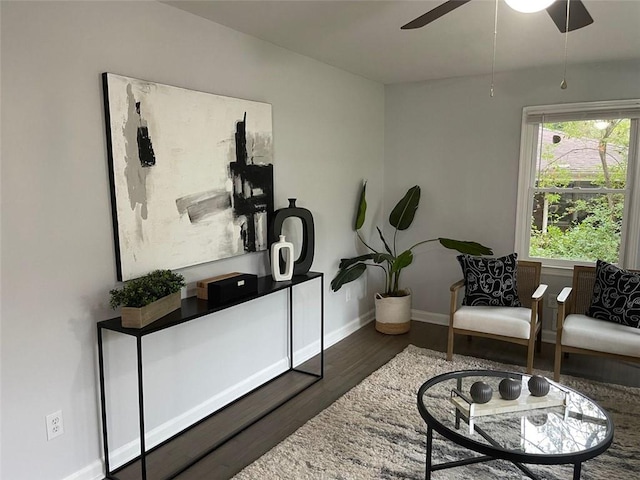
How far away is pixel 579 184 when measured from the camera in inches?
162

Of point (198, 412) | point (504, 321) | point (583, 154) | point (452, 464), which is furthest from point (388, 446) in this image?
point (583, 154)

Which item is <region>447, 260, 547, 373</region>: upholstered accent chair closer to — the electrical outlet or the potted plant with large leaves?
the potted plant with large leaves

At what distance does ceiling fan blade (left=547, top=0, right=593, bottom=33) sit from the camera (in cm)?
193

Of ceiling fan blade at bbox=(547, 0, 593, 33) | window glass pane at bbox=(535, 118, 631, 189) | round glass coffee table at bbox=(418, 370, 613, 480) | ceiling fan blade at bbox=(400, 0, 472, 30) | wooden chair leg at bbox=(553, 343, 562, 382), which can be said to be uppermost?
ceiling fan blade at bbox=(400, 0, 472, 30)

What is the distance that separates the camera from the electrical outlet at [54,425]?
2.15 m

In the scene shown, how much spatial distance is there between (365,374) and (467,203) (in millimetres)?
1960

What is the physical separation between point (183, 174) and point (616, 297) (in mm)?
3004

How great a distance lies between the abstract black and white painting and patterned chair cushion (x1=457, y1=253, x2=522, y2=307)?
171 centimetres

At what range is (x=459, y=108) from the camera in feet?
14.7

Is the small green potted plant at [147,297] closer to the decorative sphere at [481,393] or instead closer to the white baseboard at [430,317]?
the decorative sphere at [481,393]

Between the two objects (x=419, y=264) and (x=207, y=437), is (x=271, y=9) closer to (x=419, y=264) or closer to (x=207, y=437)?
(x=207, y=437)

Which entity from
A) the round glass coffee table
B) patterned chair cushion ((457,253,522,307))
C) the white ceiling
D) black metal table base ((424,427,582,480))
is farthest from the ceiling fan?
patterned chair cushion ((457,253,522,307))

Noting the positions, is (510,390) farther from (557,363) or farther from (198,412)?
(198,412)

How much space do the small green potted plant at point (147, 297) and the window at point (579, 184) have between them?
3182 millimetres
